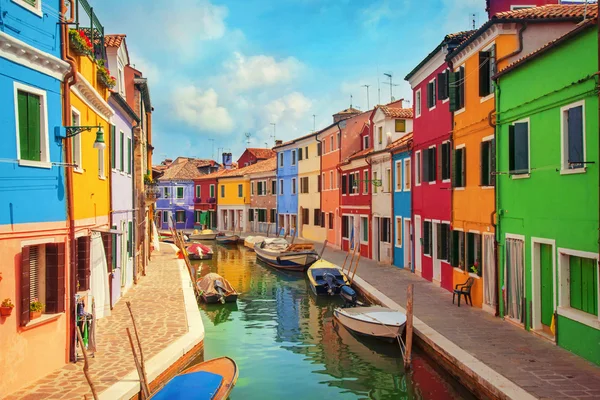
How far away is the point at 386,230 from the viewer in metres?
28.9

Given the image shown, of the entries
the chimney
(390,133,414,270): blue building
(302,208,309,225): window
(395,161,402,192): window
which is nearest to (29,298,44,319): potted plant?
Answer: (390,133,414,270): blue building

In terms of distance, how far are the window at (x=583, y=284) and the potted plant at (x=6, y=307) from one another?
10.5 m

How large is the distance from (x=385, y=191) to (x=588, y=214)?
17.6 meters

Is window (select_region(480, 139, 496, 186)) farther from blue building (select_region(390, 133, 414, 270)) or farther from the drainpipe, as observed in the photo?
the drainpipe

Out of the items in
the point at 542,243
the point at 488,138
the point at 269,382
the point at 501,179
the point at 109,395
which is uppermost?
the point at 488,138

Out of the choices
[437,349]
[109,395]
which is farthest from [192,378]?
[437,349]

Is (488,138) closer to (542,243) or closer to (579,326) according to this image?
(542,243)

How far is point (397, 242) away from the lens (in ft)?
89.1

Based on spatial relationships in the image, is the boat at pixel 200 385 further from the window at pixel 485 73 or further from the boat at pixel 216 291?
the boat at pixel 216 291

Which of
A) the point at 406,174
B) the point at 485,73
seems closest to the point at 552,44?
the point at 485,73

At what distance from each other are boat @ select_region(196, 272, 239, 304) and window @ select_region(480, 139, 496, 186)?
35.3ft

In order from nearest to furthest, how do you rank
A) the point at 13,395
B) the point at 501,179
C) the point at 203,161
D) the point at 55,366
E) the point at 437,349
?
1. the point at 13,395
2. the point at 55,366
3. the point at 437,349
4. the point at 501,179
5. the point at 203,161

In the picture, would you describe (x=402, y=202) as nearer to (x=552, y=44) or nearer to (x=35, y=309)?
(x=552, y=44)

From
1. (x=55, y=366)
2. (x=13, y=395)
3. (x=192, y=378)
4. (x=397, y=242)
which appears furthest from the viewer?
(x=397, y=242)
